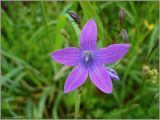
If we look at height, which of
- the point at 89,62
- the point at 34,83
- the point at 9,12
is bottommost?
the point at 34,83

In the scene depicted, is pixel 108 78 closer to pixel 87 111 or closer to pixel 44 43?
pixel 87 111

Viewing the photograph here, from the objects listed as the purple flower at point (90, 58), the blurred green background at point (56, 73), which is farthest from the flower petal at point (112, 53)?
the blurred green background at point (56, 73)

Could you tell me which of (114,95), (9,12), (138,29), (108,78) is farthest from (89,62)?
(9,12)

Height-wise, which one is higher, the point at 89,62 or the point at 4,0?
the point at 4,0

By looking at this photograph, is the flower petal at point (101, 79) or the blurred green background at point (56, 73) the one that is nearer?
the flower petal at point (101, 79)

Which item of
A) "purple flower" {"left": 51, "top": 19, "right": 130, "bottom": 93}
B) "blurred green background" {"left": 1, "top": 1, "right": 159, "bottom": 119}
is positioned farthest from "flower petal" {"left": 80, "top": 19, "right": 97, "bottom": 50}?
"blurred green background" {"left": 1, "top": 1, "right": 159, "bottom": 119}

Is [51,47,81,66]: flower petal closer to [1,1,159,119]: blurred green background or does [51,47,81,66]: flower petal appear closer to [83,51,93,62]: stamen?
[83,51,93,62]: stamen

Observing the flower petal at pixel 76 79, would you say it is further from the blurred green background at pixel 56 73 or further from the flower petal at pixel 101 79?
the blurred green background at pixel 56 73

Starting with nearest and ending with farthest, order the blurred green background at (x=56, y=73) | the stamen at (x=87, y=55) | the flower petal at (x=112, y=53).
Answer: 1. the flower petal at (x=112, y=53)
2. the stamen at (x=87, y=55)
3. the blurred green background at (x=56, y=73)
